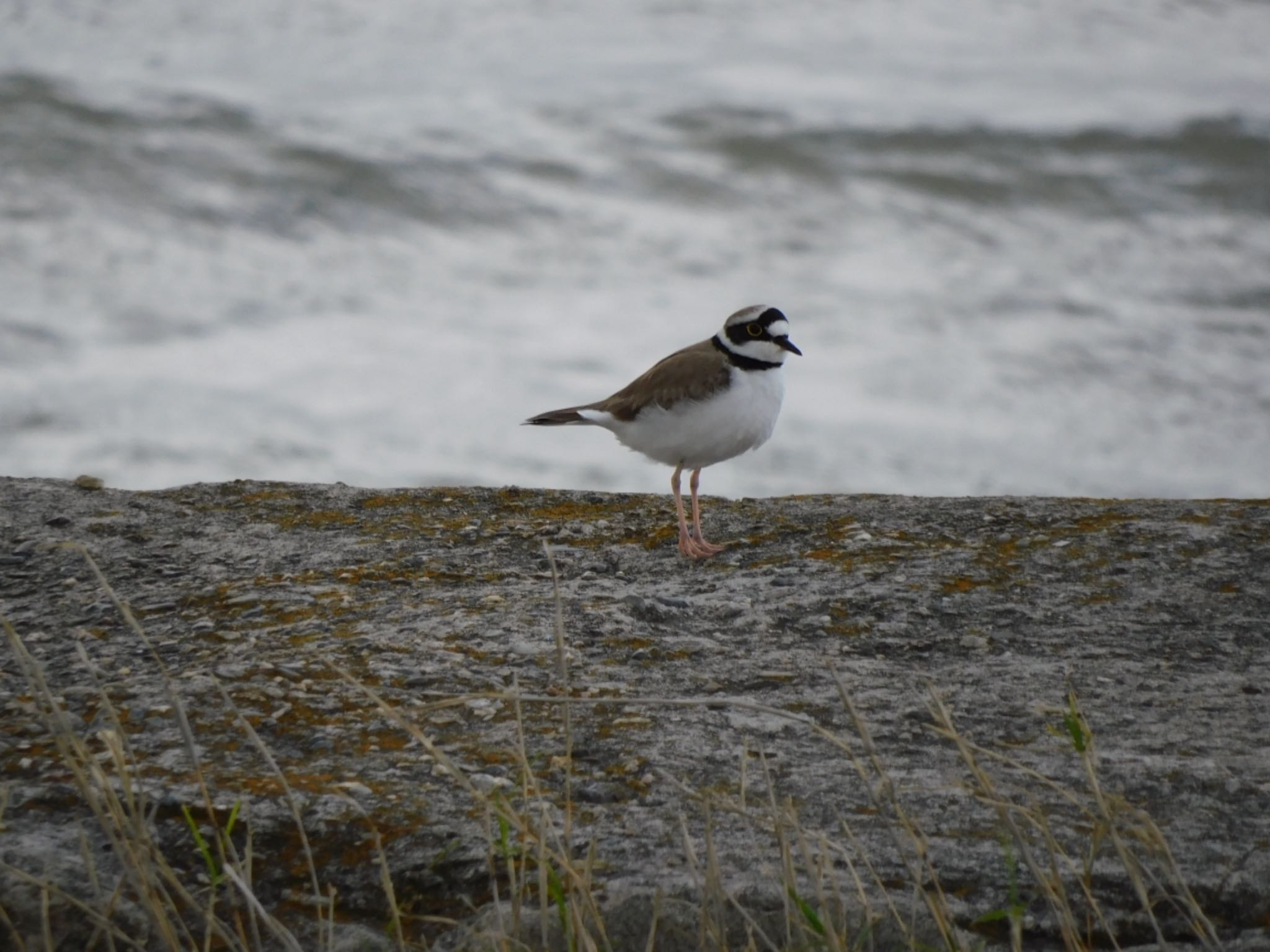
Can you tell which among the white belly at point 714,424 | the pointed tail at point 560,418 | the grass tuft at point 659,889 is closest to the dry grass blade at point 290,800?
the grass tuft at point 659,889

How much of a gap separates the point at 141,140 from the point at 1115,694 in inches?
541

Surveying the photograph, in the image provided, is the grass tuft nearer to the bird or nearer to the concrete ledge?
the concrete ledge

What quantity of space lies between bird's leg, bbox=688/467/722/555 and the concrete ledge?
0.29 feet

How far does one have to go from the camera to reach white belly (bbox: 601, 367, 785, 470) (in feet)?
14.6

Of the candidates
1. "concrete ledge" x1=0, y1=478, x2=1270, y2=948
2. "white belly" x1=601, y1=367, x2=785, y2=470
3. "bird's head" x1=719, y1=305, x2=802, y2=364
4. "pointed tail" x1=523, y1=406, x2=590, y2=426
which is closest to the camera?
Result: "concrete ledge" x1=0, y1=478, x2=1270, y2=948

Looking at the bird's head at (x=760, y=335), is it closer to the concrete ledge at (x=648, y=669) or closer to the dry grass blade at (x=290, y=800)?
the concrete ledge at (x=648, y=669)

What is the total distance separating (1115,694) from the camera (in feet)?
10.4

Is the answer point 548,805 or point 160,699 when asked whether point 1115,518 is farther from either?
point 160,699

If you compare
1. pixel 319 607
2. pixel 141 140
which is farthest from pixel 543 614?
pixel 141 140

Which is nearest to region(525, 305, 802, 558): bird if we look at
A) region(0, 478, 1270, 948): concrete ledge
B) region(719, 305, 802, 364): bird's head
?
region(719, 305, 802, 364): bird's head

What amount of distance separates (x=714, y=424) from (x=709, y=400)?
0.07 m

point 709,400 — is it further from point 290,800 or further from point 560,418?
point 290,800

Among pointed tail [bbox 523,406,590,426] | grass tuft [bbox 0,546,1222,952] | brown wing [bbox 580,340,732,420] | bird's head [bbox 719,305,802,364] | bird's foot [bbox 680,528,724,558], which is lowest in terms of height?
grass tuft [bbox 0,546,1222,952]

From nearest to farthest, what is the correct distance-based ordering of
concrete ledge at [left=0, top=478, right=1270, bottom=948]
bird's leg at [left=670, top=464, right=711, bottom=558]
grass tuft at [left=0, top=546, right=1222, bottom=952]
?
1. grass tuft at [left=0, top=546, right=1222, bottom=952]
2. concrete ledge at [left=0, top=478, right=1270, bottom=948]
3. bird's leg at [left=670, top=464, right=711, bottom=558]
